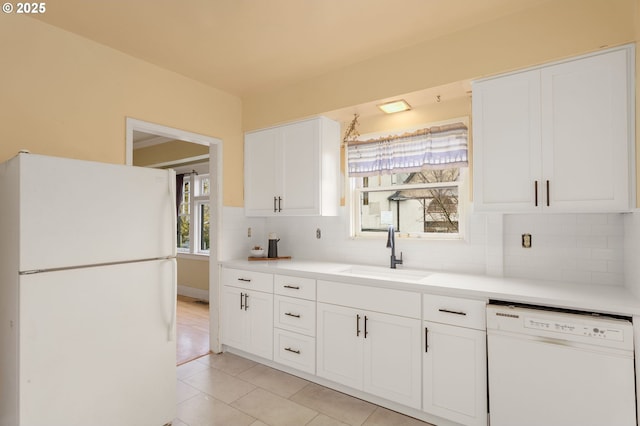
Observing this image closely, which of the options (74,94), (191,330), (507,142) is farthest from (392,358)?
(74,94)

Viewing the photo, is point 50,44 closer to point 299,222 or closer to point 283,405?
point 299,222

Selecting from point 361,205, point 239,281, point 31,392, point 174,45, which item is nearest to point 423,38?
point 361,205

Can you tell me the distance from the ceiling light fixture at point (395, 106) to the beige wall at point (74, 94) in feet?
5.92

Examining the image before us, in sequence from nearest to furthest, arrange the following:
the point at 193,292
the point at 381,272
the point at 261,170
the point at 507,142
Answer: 1. the point at 507,142
2. the point at 381,272
3. the point at 261,170
4. the point at 193,292

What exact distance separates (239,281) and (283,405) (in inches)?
46.9

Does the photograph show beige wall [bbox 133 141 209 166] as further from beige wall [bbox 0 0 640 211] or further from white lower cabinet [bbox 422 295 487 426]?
white lower cabinet [bbox 422 295 487 426]

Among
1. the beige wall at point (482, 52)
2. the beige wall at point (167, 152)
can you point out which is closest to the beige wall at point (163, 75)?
the beige wall at point (482, 52)

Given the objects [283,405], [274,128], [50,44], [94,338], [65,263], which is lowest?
[283,405]

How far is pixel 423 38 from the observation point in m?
2.44

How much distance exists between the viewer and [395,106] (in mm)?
2820

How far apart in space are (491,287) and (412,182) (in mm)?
1228

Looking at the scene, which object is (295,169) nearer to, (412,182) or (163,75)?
(412,182)

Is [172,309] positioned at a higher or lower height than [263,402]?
higher

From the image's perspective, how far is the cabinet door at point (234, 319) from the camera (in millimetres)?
3156
